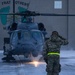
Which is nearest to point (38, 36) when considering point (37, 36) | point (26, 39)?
point (37, 36)

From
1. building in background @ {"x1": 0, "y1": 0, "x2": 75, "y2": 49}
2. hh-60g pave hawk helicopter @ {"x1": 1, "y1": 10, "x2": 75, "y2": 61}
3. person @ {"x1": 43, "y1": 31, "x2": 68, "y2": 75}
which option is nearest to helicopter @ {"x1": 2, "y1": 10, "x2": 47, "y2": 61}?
hh-60g pave hawk helicopter @ {"x1": 1, "y1": 10, "x2": 75, "y2": 61}

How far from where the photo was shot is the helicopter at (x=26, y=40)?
71.8 ft

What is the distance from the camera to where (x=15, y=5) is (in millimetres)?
33875

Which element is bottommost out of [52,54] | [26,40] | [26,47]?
[26,47]

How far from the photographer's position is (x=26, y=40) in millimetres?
22203

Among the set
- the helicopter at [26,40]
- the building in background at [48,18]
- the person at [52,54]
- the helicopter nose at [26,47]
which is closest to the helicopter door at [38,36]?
the helicopter at [26,40]

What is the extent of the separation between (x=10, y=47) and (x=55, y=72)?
996cm

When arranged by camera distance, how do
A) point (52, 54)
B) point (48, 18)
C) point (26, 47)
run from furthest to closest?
point (48, 18) → point (26, 47) → point (52, 54)

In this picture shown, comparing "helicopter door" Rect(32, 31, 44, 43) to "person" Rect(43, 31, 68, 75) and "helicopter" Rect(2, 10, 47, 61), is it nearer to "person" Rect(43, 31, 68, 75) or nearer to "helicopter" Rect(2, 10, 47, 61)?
"helicopter" Rect(2, 10, 47, 61)

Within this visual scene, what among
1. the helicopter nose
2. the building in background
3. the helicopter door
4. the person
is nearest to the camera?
the person

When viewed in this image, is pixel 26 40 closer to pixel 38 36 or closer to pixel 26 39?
pixel 26 39

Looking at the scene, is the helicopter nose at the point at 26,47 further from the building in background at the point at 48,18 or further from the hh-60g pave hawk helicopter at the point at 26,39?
the building in background at the point at 48,18

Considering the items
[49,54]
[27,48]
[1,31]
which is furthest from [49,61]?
[1,31]

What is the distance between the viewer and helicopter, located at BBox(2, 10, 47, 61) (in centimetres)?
2188
